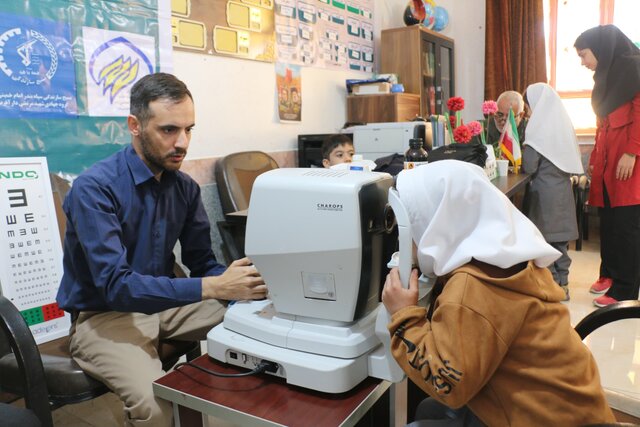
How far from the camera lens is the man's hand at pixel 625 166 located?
2.83 meters

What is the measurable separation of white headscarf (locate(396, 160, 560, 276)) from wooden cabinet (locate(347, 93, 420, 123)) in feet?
10.0

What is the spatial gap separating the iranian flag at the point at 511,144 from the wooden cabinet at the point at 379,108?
0.91 metres

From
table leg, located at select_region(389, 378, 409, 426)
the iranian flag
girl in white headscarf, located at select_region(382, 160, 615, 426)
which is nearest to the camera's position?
girl in white headscarf, located at select_region(382, 160, 615, 426)

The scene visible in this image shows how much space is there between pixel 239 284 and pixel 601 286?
2942 mm

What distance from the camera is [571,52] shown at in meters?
5.01

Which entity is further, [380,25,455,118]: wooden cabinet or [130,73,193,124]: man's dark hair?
[380,25,455,118]: wooden cabinet

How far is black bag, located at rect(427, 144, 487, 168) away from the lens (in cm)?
238

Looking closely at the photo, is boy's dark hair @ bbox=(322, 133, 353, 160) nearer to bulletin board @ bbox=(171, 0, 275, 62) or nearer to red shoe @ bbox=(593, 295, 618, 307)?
bulletin board @ bbox=(171, 0, 275, 62)

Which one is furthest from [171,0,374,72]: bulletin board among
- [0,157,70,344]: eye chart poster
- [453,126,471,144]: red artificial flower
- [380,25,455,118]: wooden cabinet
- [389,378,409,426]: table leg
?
[389,378,409,426]: table leg

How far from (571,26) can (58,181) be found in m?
4.93

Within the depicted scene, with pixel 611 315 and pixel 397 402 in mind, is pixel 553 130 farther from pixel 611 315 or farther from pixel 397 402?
pixel 397 402

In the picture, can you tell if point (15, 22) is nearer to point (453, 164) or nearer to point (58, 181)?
point (58, 181)

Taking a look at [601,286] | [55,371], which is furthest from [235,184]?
[601,286]

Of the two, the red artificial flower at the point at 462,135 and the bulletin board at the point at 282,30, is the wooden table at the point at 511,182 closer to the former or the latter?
the red artificial flower at the point at 462,135
